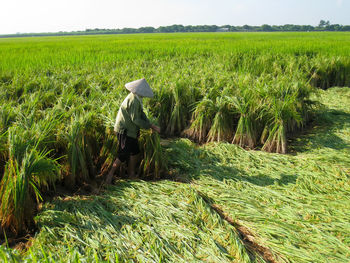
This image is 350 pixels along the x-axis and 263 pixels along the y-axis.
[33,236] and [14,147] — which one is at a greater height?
[14,147]

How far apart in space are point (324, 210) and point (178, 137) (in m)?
2.47

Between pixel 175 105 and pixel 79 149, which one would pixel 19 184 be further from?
pixel 175 105

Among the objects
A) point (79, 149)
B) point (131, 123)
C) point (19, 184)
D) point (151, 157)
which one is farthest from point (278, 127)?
point (19, 184)

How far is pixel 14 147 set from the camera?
7.08 ft

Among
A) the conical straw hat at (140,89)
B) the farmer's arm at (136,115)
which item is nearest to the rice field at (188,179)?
the farmer's arm at (136,115)

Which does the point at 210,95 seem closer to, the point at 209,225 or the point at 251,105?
the point at 251,105

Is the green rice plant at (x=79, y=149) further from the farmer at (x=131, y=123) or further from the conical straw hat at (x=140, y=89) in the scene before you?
the conical straw hat at (x=140, y=89)

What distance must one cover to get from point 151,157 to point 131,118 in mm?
573

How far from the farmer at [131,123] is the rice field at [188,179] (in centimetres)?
19

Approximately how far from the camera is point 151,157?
3.14 m

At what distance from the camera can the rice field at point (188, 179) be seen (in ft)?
6.47

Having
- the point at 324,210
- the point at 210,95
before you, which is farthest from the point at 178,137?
the point at 324,210

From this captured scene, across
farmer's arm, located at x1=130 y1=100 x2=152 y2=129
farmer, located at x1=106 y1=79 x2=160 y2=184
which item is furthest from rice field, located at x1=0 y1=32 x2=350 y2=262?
farmer's arm, located at x1=130 y1=100 x2=152 y2=129

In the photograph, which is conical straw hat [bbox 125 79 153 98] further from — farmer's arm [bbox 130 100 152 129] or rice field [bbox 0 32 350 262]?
rice field [bbox 0 32 350 262]
